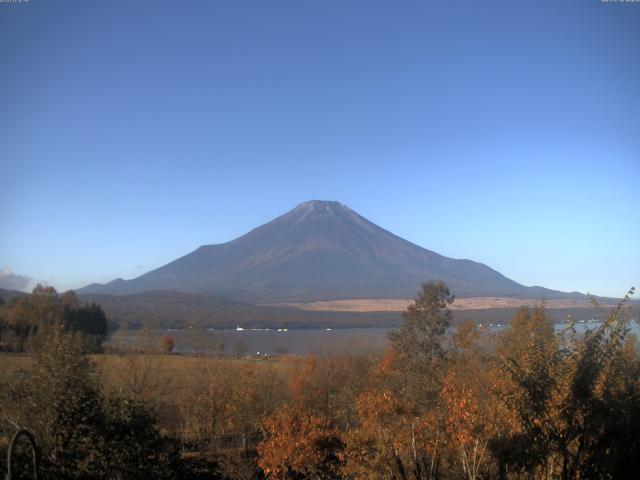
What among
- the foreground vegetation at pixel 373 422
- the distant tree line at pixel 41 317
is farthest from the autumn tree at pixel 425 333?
the distant tree line at pixel 41 317

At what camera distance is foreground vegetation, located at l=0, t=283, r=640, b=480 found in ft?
25.6

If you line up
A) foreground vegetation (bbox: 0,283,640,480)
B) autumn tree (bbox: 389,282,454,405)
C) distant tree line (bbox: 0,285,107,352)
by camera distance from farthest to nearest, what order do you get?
distant tree line (bbox: 0,285,107,352) < autumn tree (bbox: 389,282,454,405) < foreground vegetation (bbox: 0,283,640,480)

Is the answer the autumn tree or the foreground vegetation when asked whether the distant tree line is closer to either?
the foreground vegetation

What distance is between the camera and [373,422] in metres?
14.7

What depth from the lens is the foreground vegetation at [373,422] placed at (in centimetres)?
779

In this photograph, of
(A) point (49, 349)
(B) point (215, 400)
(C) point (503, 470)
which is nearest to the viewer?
(C) point (503, 470)

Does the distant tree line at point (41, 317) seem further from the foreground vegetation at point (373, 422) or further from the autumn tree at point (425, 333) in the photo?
the autumn tree at point (425, 333)

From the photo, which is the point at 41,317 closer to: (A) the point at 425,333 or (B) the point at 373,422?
(A) the point at 425,333

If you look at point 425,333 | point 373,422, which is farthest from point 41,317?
point 373,422

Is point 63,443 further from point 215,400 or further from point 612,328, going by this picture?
point 215,400

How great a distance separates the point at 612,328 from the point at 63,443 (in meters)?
10.1

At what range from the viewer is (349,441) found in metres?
13.3

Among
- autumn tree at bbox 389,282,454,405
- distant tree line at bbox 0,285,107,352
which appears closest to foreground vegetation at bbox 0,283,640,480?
autumn tree at bbox 389,282,454,405

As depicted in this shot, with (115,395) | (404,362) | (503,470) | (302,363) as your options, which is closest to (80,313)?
(302,363)
